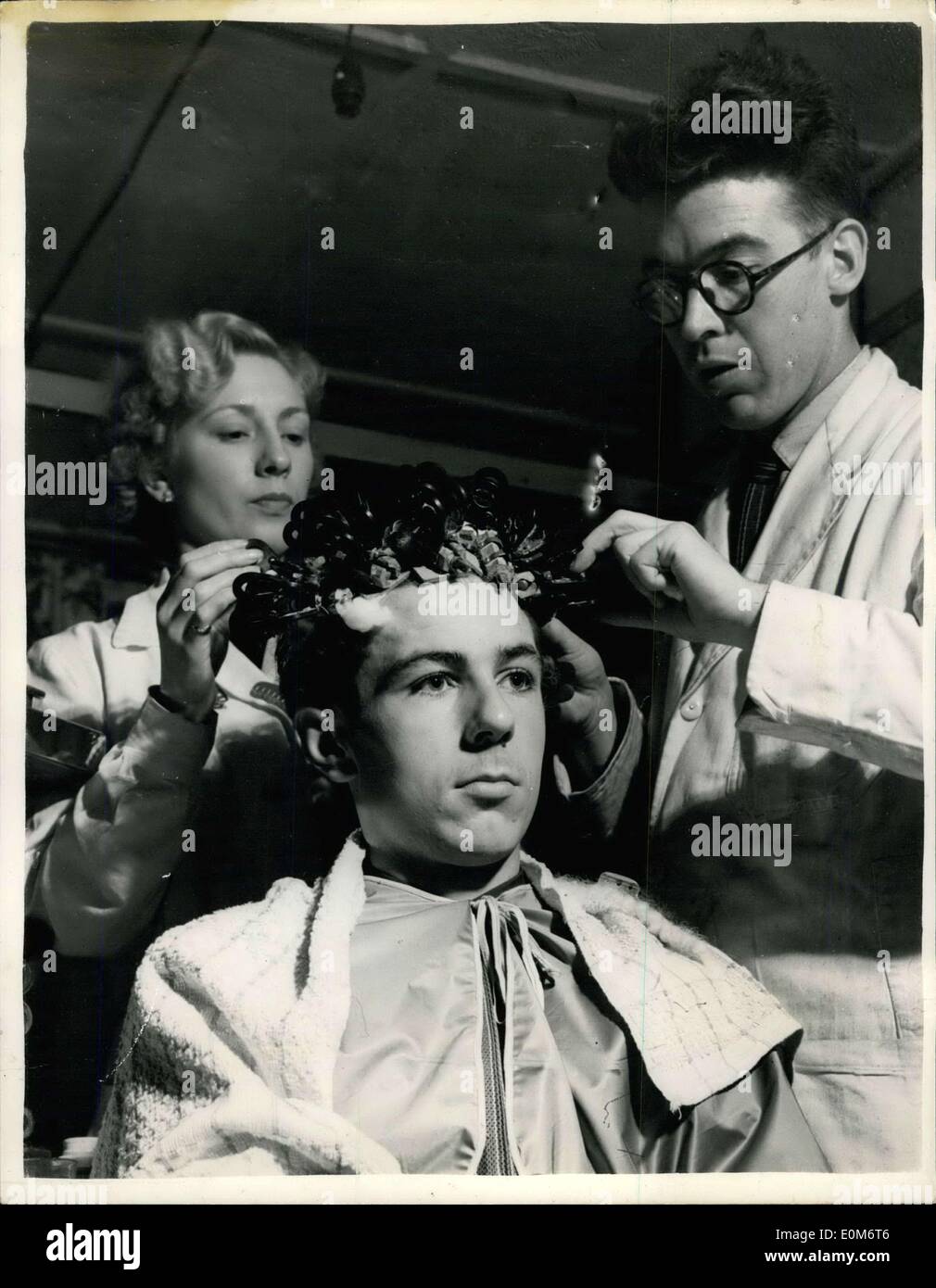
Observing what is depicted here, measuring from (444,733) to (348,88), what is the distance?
1.44m

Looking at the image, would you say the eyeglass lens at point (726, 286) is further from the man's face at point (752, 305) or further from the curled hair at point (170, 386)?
the curled hair at point (170, 386)

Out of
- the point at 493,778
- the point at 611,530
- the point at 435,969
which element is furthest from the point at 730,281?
the point at 435,969

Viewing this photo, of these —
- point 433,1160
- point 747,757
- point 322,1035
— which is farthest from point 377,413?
point 433,1160

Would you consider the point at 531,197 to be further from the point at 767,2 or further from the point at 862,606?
the point at 862,606

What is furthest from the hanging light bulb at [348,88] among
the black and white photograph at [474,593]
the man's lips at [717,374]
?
the man's lips at [717,374]

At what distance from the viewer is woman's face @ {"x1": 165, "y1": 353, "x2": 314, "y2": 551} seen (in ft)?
10.4

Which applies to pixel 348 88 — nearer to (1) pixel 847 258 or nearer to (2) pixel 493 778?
(1) pixel 847 258

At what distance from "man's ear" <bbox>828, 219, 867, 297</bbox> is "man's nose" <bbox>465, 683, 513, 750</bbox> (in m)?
1.15

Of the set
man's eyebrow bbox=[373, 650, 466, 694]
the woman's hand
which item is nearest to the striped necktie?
man's eyebrow bbox=[373, 650, 466, 694]

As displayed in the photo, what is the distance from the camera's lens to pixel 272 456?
3168mm

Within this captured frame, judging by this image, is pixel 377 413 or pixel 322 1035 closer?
pixel 322 1035

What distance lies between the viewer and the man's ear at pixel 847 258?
3.21m
